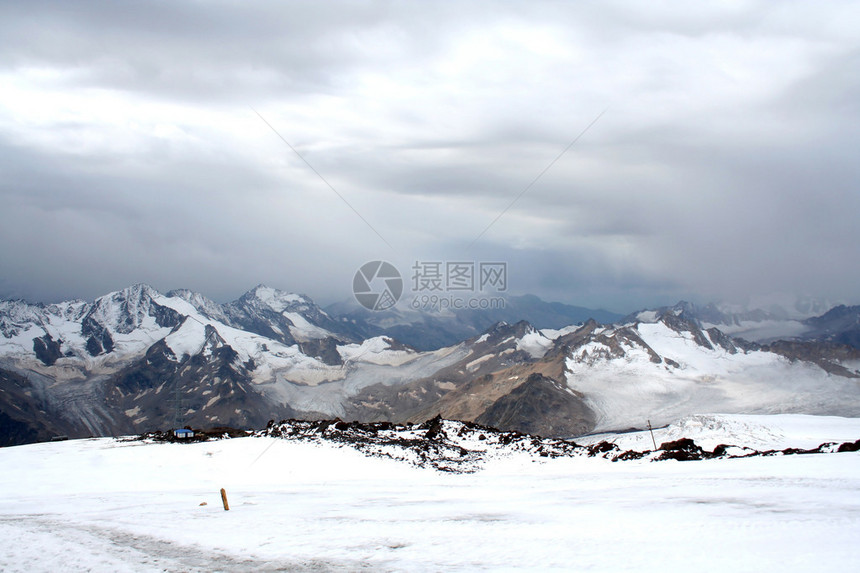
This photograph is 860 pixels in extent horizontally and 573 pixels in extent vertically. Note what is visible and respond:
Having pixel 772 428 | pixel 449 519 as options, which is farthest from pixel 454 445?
pixel 772 428

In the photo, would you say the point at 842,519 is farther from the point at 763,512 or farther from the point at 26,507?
the point at 26,507

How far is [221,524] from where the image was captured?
20047 millimetres

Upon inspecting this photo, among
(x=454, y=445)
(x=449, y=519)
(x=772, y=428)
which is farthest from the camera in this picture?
(x=772, y=428)

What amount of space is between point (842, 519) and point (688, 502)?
5.49 meters

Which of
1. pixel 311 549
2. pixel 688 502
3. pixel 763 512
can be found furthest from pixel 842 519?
pixel 311 549

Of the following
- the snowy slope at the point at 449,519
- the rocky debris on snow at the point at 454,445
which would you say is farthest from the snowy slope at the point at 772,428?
the snowy slope at the point at 449,519

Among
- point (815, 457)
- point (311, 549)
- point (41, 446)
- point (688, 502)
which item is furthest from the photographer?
point (41, 446)

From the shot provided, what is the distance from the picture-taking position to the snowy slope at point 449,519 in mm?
14586

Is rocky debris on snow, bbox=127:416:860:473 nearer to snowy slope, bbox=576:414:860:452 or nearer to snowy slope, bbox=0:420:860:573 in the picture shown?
snowy slope, bbox=0:420:860:573

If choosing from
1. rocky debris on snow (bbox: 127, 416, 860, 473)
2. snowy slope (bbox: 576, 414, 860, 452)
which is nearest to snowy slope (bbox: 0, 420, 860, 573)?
rocky debris on snow (bbox: 127, 416, 860, 473)

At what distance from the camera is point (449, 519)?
20125 mm

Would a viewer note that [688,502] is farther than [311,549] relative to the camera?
Yes

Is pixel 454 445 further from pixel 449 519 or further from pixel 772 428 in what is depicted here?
pixel 772 428

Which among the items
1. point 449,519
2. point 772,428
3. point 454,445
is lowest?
point 772,428
